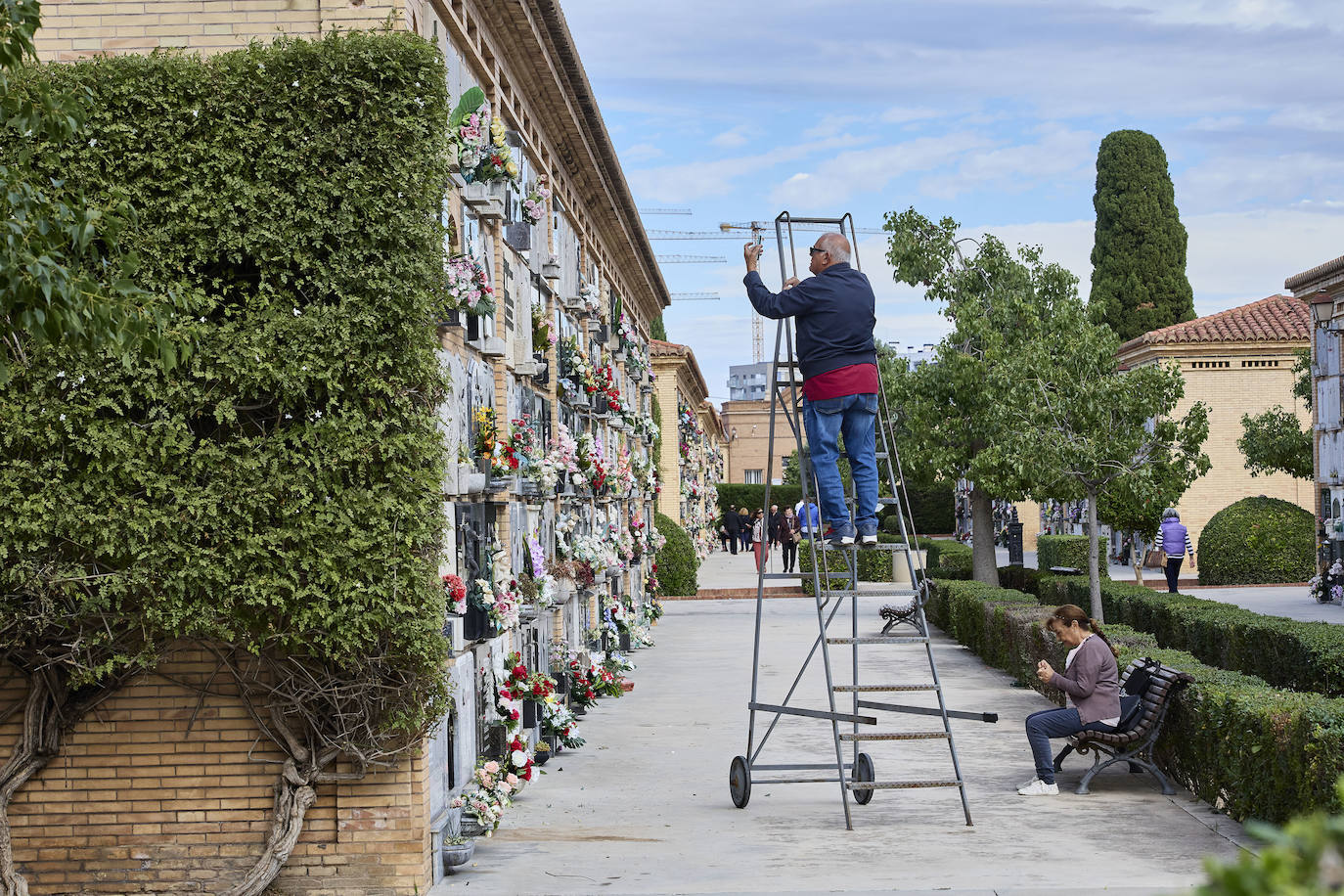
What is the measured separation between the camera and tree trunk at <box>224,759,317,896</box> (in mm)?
7453

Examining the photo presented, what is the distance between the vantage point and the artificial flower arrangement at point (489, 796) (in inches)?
355

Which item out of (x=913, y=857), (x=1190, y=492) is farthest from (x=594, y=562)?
(x=1190, y=492)

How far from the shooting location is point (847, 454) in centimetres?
959

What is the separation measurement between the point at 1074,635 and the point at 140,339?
690 cm

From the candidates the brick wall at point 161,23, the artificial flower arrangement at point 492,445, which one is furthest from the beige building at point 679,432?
the brick wall at point 161,23

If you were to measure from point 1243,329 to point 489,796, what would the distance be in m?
35.5

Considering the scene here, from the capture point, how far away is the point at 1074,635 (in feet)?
33.6

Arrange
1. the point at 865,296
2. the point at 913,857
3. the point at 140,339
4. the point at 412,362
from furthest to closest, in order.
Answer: the point at 865,296, the point at 913,857, the point at 412,362, the point at 140,339

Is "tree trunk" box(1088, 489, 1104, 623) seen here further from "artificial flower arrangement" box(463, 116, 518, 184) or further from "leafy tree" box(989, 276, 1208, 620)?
"artificial flower arrangement" box(463, 116, 518, 184)

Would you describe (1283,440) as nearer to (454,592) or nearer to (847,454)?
(847,454)

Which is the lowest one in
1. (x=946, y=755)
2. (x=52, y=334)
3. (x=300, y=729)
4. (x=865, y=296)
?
(x=946, y=755)

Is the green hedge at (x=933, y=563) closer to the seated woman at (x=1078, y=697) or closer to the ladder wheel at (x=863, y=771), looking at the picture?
the seated woman at (x=1078, y=697)

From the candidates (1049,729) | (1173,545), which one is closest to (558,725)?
(1049,729)

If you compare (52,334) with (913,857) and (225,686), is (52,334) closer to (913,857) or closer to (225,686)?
(225,686)
